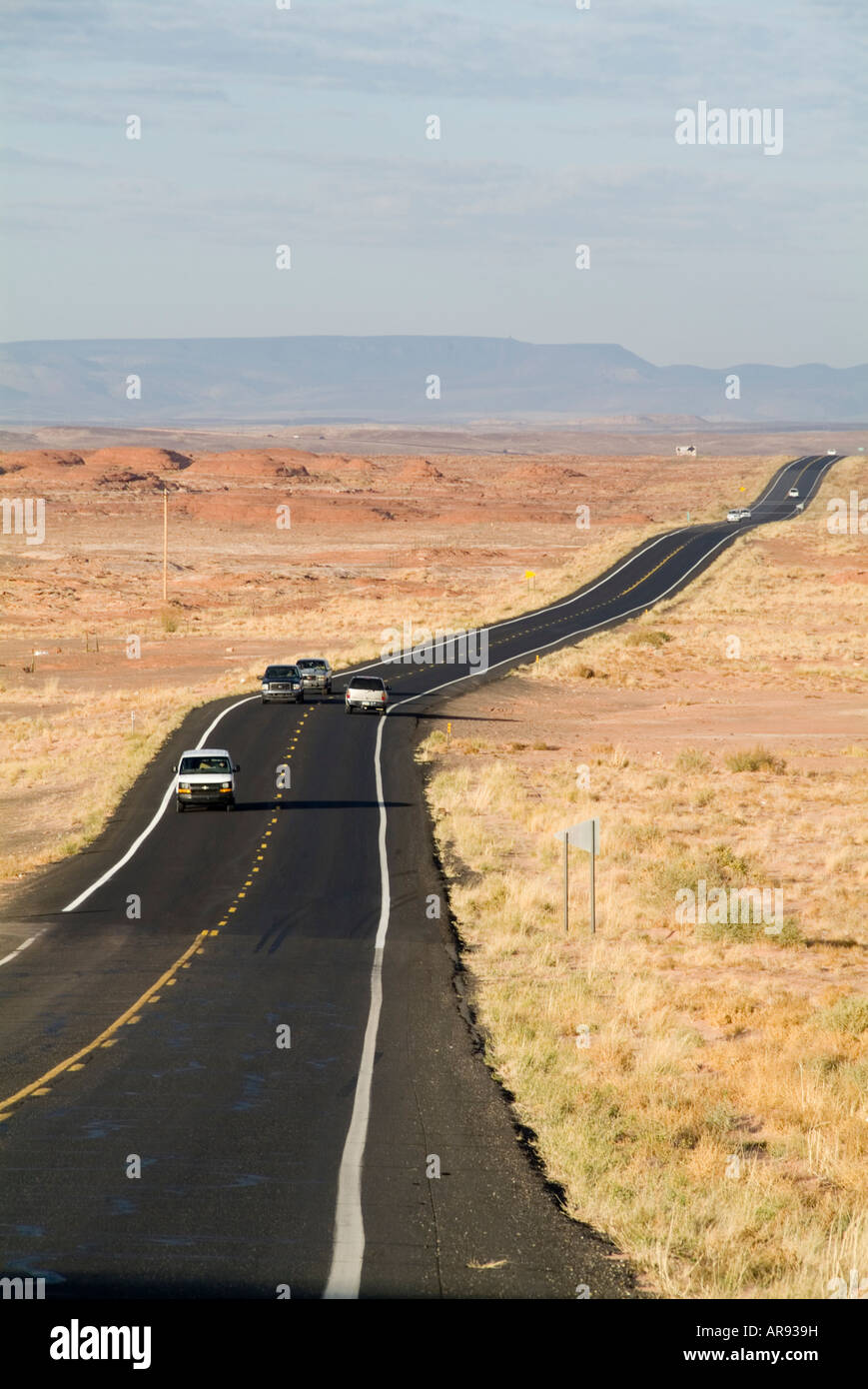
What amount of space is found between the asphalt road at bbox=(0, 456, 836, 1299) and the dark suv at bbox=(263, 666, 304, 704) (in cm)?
1689

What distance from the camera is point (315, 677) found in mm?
58906

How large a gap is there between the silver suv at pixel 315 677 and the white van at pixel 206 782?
1985cm

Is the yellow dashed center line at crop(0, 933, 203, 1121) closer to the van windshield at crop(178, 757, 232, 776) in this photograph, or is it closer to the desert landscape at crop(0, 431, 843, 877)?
the desert landscape at crop(0, 431, 843, 877)

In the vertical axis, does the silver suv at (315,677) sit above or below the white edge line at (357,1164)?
above

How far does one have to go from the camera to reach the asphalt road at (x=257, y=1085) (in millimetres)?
11469

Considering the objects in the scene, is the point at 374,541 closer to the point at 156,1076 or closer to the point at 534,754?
the point at 534,754

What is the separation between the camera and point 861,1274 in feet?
36.6

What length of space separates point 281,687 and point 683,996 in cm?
3401

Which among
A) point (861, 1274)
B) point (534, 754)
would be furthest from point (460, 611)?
point (861, 1274)

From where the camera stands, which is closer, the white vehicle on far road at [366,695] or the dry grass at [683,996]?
the dry grass at [683,996]
